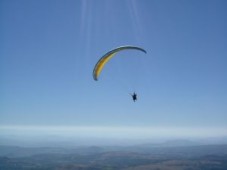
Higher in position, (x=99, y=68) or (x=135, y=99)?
(x=99, y=68)

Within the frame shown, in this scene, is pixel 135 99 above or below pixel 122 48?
below

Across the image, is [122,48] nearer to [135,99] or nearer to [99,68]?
[99,68]

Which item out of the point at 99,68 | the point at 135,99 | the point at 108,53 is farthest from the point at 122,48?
the point at 135,99

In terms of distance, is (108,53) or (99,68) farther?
(99,68)

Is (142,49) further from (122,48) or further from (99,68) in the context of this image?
(99,68)

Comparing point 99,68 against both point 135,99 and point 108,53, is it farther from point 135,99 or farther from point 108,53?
point 135,99

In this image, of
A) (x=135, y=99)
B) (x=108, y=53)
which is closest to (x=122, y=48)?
(x=108, y=53)

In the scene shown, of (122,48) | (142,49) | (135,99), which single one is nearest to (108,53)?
(122,48)

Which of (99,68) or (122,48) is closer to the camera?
(122,48)
